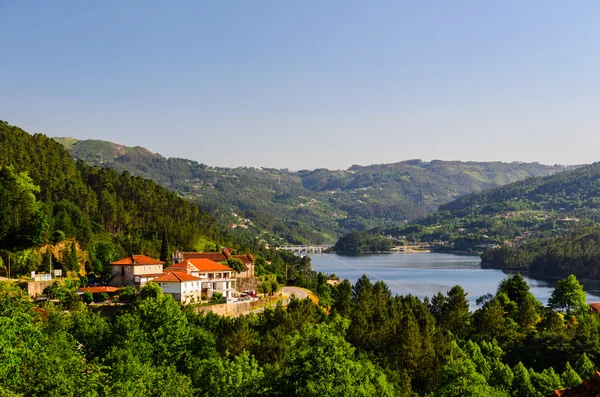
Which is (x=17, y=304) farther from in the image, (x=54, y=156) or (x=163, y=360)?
(x=54, y=156)

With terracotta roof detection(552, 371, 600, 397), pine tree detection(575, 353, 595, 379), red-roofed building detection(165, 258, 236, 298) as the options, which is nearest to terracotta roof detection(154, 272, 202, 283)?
red-roofed building detection(165, 258, 236, 298)

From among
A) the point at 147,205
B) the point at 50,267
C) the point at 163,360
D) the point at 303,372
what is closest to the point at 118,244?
the point at 50,267

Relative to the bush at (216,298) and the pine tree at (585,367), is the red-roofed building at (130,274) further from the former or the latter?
the pine tree at (585,367)

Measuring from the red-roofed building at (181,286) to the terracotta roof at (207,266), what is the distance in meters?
4.03

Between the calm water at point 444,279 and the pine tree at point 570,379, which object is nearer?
the pine tree at point 570,379

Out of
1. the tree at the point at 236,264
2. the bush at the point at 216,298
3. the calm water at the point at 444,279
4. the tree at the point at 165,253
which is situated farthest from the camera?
the calm water at the point at 444,279

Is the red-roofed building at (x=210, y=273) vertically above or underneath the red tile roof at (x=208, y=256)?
underneath

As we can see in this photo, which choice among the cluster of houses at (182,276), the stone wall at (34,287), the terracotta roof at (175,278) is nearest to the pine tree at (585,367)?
the cluster of houses at (182,276)

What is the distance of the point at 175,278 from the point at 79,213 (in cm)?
1822

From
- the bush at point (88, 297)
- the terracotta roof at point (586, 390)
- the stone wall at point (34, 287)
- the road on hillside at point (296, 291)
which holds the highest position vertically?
the stone wall at point (34, 287)

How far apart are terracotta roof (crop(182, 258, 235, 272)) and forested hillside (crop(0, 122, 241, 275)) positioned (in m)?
8.47

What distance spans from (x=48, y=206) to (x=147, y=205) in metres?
27.5

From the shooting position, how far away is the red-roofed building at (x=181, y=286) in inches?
2221

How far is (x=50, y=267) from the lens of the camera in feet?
190
